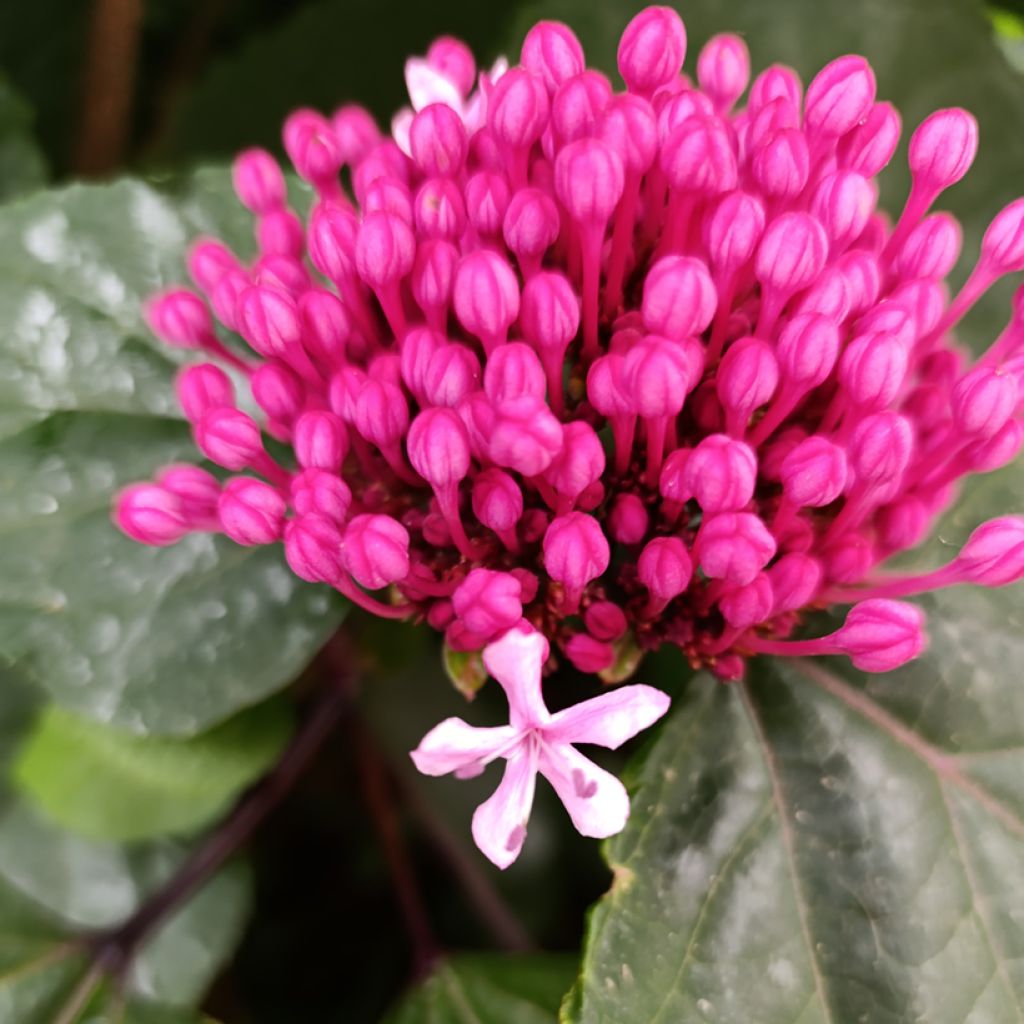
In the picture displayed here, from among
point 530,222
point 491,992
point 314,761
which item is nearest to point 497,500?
point 530,222

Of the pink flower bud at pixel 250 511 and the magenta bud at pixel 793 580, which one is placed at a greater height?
the magenta bud at pixel 793 580

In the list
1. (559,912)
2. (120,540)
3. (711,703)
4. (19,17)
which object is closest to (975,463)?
(711,703)

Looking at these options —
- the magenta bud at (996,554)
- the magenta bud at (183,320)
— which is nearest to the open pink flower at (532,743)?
the magenta bud at (996,554)

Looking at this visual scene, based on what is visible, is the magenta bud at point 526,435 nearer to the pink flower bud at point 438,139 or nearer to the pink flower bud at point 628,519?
the pink flower bud at point 628,519

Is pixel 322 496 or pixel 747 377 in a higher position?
pixel 747 377

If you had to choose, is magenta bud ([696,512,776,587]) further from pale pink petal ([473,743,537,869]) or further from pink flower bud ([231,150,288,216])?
pink flower bud ([231,150,288,216])

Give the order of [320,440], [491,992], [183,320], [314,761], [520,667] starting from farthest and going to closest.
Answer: [314,761] → [491,992] → [183,320] → [320,440] → [520,667]

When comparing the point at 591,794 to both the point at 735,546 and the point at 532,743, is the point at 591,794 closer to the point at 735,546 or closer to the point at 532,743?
the point at 532,743
